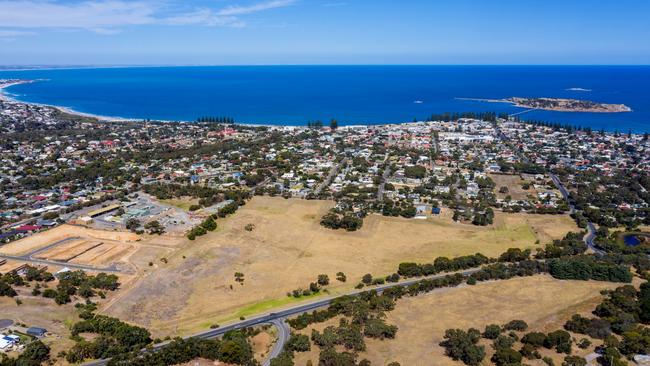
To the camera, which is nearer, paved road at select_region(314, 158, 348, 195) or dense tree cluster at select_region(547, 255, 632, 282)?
dense tree cluster at select_region(547, 255, 632, 282)

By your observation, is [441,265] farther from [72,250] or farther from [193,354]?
[72,250]

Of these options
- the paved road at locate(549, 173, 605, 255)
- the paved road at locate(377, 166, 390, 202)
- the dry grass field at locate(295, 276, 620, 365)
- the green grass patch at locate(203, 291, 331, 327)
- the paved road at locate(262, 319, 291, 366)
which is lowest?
the green grass patch at locate(203, 291, 331, 327)

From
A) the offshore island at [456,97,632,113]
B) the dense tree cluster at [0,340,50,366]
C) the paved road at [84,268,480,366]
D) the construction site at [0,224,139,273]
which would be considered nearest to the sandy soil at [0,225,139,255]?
the construction site at [0,224,139,273]

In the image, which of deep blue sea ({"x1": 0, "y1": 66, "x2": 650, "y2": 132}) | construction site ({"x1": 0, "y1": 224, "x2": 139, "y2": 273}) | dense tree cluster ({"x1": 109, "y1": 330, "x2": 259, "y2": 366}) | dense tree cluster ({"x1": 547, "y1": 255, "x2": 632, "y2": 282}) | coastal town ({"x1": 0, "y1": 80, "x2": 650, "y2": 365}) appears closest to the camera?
dense tree cluster ({"x1": 109, "y1": 330, "x2": 259, "y2": 366})

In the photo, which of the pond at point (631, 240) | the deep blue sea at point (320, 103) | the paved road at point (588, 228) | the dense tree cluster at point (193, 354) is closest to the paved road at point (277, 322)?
the dense tree cluster at point (193, 354)

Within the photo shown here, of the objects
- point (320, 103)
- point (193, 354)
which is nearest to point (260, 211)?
point (193, 354)

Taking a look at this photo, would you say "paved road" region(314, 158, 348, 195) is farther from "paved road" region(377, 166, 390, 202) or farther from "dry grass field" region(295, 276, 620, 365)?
"dry grass field" region(295, 276, 620, 365)
